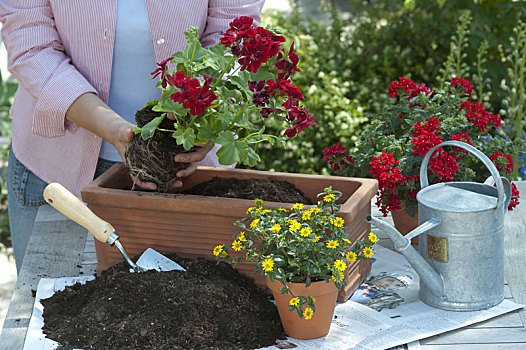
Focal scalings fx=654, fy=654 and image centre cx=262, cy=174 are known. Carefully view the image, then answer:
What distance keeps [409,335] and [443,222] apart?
0.80 ft

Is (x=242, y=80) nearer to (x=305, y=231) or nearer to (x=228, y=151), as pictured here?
(x=228, y=151)

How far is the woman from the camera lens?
5.49 ft

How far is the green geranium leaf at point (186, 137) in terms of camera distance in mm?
1376

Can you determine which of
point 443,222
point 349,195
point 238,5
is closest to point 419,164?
point 349,195

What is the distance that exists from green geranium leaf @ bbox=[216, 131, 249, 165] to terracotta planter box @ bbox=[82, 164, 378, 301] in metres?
0.09

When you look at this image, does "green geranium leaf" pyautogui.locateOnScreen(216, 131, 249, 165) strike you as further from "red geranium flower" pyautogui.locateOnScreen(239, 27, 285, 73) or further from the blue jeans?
the blue jeans

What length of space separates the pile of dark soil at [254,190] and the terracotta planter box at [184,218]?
0.30ft

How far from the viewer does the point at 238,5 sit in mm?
1834

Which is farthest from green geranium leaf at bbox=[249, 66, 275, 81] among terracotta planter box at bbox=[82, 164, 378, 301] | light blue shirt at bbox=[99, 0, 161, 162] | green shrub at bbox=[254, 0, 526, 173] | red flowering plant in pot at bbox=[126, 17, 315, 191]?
green shrub at bbox=[254, 0, 526, 173]

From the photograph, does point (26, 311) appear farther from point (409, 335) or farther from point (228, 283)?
point (409, 335)

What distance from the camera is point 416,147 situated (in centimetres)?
158

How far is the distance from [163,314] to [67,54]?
0.90 m

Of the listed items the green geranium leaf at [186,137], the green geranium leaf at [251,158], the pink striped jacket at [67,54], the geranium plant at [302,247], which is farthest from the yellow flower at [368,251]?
the pink striped jacket at [67,54]

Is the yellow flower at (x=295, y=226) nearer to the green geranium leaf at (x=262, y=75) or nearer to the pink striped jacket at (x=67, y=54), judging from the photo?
the green geranium leaf at (x=262, y=75)
